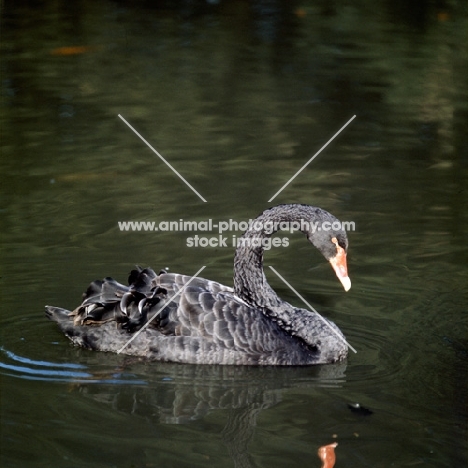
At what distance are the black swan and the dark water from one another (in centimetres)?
10

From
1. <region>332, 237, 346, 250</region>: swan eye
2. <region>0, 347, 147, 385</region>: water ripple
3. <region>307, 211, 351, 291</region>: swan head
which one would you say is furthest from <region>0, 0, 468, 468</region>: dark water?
<region>332, 237, 346, 250</region>: swan eye

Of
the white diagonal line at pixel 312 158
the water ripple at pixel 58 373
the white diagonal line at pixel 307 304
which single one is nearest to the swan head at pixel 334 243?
the white diagonal line at pixel 307 304

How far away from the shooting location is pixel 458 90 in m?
11.0

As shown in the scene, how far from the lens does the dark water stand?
461cm

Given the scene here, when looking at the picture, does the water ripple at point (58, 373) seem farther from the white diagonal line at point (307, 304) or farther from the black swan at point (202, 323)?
the white diagonal line at point (307, 304)

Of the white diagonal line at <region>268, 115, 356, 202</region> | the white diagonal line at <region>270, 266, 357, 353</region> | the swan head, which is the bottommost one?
the white diagonal line at <region>268, 115, 356, 202</region>

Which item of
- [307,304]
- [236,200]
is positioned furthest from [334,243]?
[236,200]

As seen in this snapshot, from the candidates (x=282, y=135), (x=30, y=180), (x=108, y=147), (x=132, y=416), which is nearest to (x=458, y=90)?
(x=282, y=135)

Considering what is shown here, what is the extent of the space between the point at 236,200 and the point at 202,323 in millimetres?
2617

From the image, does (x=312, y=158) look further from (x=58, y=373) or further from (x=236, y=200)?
(x=58, y=373)

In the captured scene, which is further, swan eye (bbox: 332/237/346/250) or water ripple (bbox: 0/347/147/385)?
swan eye (bbox: 332/237/346/250)

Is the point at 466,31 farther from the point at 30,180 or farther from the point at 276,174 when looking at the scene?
the point at 30,180

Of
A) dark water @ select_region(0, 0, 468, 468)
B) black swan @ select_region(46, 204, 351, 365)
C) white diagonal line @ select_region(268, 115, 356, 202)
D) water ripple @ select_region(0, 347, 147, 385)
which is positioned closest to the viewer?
dark water @ select_region(0, 0, 468, 468)

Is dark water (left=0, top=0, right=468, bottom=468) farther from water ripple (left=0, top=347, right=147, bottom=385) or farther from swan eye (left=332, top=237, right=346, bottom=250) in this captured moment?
swan eye (left=332, top=237, right=346, bottom=250)
